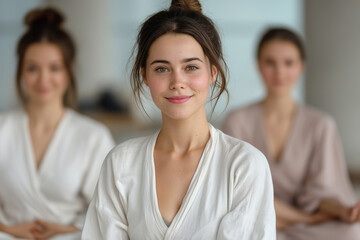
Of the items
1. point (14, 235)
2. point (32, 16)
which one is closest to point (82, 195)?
point (14, 235)

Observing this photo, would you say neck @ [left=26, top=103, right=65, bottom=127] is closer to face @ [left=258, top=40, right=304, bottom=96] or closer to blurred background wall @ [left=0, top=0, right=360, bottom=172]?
face @ [left=258, top=40, right=304, bottom=96]

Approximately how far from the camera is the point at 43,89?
99.8 inches

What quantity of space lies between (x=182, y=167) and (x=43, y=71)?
108 centimetres

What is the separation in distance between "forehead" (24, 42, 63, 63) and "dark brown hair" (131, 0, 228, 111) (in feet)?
2.97

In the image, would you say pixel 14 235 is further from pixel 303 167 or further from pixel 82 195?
pixel 303 167

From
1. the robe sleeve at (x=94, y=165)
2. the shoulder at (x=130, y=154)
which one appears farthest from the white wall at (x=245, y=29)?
the shoulder at (x=130, y=154)

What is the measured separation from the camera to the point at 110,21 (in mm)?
7449

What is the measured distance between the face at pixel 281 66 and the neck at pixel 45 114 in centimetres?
109

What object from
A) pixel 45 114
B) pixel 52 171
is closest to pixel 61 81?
pixel 45 114

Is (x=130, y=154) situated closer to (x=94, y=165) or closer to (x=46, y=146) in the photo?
(x=94, y=165)

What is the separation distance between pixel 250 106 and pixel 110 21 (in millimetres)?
4867

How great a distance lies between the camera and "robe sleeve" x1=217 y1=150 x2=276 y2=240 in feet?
5.23

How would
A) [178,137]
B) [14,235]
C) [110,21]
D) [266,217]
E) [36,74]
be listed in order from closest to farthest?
1. [266,217]
2. [178,137]
3. [14,235]
4. [36,74]
5. [110,21]

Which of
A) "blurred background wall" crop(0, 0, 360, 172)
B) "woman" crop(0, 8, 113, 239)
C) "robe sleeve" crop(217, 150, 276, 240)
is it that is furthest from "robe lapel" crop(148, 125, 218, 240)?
"blurred background wall" crop(0, 0, 360, 172)
